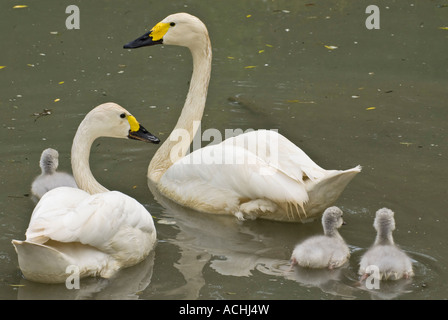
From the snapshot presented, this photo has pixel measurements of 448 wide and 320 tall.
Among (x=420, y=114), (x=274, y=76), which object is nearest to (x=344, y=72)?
(x=274, y=76)

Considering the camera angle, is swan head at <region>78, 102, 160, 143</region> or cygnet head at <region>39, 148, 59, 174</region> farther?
cygnet head at <region>39, 148, 59, 174</region>

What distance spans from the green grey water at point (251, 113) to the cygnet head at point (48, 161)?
0.30m

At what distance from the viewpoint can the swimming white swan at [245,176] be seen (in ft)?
22.7

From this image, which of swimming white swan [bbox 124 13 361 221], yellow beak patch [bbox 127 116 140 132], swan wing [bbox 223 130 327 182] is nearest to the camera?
swimming white swan [bbox 124 13 361 221]

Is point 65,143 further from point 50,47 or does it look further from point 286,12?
point 286,12

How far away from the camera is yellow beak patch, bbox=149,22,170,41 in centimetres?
835

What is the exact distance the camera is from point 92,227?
19.6 feet

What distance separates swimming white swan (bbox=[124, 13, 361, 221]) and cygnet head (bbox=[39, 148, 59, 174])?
96 cm

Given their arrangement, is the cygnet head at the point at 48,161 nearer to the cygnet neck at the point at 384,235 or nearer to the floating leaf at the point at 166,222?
the floating leaf at the point at 166,222

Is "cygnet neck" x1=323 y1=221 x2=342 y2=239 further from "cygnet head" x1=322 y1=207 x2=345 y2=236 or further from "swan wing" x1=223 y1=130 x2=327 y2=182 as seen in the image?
"swan wing" x1=223 y1=130 x2=327 y2=182

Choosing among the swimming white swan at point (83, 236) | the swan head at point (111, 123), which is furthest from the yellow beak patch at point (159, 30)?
the swimming white swan at point (83, 236)

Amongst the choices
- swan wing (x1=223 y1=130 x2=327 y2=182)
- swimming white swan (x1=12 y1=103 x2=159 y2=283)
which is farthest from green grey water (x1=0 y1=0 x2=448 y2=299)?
swan wing (x1=223 y1=130 x2=327 y2=182)

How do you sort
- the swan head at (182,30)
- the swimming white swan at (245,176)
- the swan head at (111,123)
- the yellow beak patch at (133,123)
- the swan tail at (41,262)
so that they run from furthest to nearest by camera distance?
the swan head at (182,30) → the yellow beak patch at (133,123) → the swan head at (111,123) → the swimming white swan at (245,176) → the swan tail at (41,262)

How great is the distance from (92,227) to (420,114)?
475 centimetres
